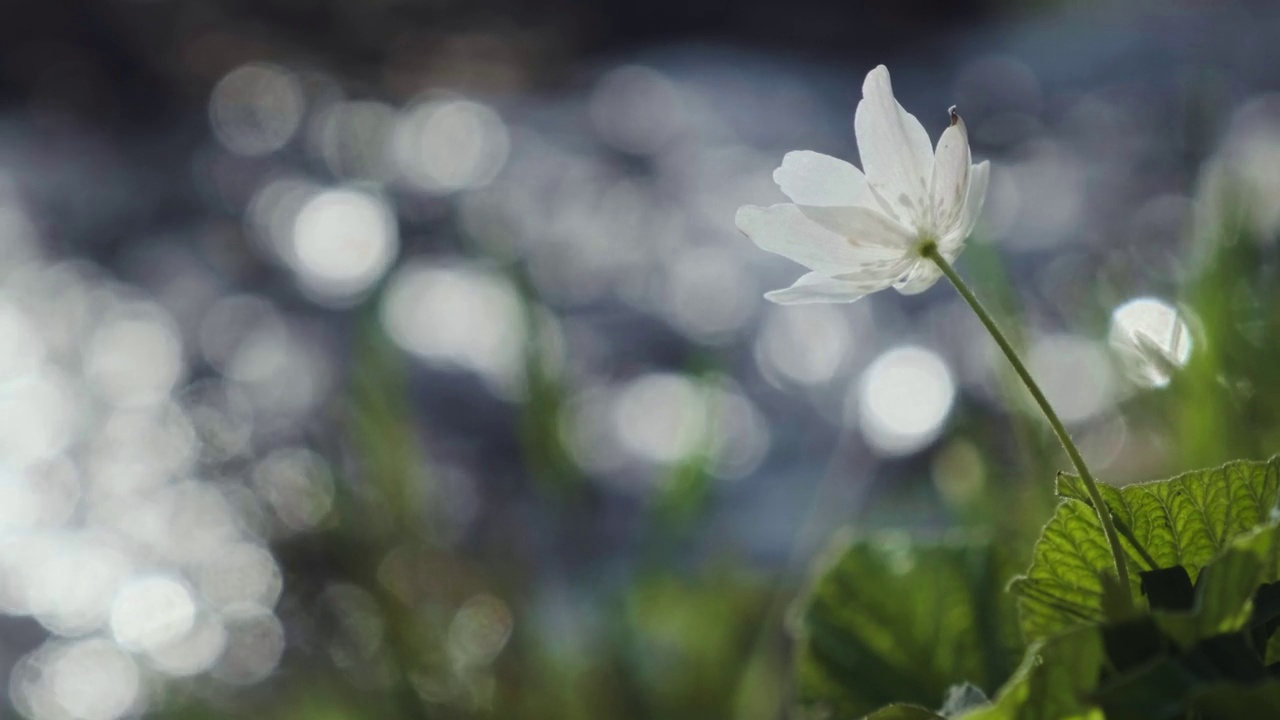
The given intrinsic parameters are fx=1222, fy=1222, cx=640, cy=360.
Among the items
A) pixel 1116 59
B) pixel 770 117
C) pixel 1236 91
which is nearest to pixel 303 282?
pixel 770 117

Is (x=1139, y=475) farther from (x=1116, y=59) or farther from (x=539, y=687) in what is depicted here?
(x=1116, y=59)

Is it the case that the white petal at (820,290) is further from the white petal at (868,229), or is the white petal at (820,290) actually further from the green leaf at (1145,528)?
the green leaf at (1145,528)

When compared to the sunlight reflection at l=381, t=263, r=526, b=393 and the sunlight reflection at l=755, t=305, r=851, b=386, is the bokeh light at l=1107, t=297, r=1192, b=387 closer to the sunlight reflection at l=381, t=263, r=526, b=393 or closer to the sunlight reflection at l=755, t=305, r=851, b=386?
the sunlight reflection at l=755, t=305, r=851, b=386

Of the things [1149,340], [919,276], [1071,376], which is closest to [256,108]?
[1071,376]

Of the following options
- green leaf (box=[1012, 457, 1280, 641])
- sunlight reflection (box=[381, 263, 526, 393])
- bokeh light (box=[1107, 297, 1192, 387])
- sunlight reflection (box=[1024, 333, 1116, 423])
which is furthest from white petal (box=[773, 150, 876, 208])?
sunlight reflection (box=[381, 263, 526, 393])

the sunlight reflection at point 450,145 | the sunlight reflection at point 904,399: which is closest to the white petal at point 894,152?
the sunlight reflection at point 904,399
